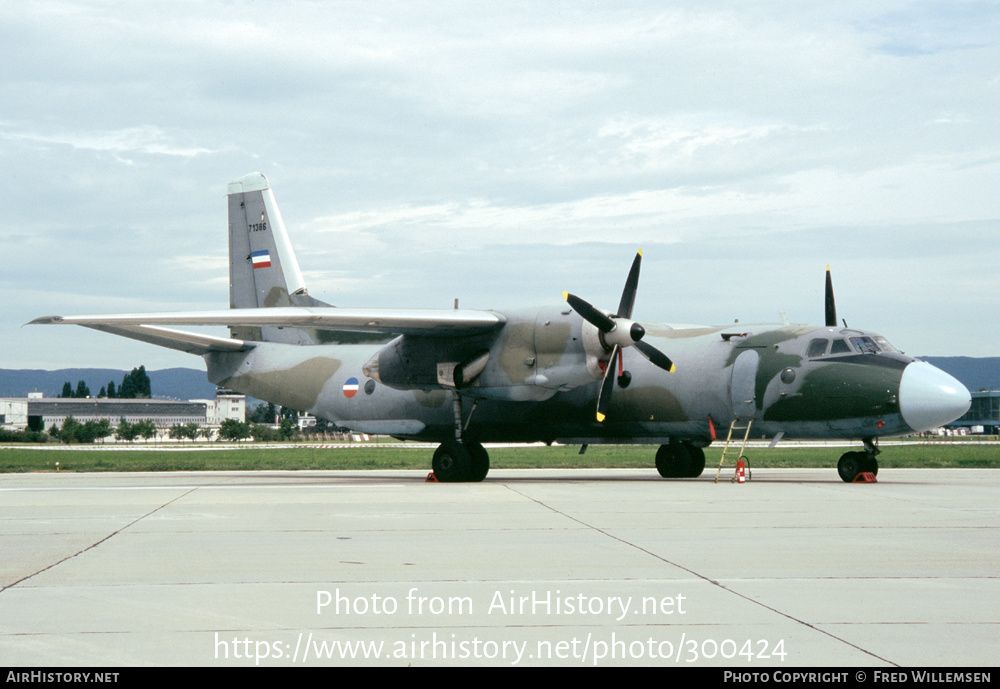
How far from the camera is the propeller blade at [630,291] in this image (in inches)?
876

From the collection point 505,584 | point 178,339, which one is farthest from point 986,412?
point 505,584

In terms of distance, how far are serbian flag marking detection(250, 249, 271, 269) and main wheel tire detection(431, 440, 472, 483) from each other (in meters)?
10.1

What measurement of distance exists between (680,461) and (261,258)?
14340mm

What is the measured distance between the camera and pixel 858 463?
2117cm

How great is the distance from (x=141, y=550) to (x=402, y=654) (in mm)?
5562

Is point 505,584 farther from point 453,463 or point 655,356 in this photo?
point 453,463

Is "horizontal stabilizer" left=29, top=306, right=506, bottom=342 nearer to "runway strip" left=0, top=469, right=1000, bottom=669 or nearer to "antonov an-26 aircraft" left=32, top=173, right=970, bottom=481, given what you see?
"antonov an-26 aircraft" left=32, top=173, right=970, bottom=481

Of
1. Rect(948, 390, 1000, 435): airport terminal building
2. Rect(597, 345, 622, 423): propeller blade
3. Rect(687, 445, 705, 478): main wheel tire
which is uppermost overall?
Rect(597, 345, 622, 423): propeller blade

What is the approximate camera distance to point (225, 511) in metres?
14.9

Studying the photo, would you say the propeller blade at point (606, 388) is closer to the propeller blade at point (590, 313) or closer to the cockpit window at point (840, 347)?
the propeller blade at point (590, 313)

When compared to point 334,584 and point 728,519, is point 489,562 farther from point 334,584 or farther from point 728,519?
point 728,519

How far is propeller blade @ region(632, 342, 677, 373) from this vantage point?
2138 cm

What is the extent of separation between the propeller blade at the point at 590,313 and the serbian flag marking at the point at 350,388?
8.00 meters

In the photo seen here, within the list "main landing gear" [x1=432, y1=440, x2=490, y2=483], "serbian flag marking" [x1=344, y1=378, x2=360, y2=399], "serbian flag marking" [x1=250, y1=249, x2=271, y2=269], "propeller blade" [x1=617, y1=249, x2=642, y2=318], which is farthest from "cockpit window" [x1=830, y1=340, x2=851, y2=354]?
"serbian flag marking" [x1=250, y1=249, x2=271, y2=269]
